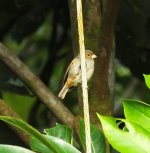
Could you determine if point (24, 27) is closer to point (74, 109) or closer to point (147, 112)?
point (74, 109)

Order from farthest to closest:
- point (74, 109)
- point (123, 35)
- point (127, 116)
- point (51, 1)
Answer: point (74, 109) → point (51, 1) → point (123, 35) → point (127, 116)

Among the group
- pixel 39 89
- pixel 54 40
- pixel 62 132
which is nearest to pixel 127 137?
pixel 62 132

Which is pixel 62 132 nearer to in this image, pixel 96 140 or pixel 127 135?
pixel 96 140

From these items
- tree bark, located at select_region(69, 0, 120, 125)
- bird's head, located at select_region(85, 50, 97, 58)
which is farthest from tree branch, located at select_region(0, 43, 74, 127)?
bird's head, located at select_region(85, 50, 97, 58)

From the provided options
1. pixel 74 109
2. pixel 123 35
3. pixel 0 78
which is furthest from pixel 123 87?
A: pixel 0 78

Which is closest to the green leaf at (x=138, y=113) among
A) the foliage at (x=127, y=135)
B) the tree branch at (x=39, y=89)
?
the foliage at (x=127, y=135)

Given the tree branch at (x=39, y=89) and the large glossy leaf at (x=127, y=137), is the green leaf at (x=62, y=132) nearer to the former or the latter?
the large glossy leaf at (x=127, y=137)

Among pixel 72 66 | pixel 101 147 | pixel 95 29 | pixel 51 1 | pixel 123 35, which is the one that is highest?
pixel 51 1
